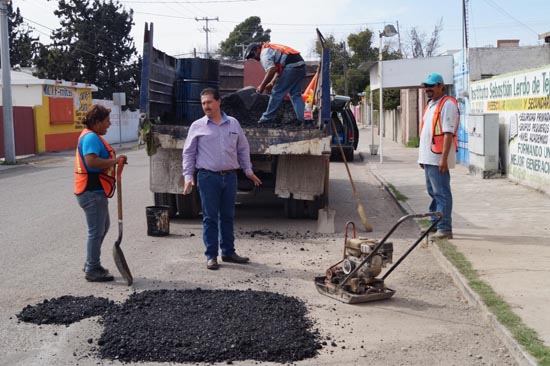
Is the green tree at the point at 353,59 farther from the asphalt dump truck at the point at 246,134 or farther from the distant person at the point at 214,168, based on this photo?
the distant person at the point at 214,168

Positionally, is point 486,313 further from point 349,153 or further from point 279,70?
point 349,153

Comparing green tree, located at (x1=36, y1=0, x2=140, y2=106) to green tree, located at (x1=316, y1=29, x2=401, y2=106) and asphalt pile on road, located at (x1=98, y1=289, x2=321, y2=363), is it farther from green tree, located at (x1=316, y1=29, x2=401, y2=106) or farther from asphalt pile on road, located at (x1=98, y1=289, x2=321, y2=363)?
asphalt pile on road, located at (x1=98, y1=289, x2=321, y2=363)

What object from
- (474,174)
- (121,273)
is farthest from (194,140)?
(474,174)

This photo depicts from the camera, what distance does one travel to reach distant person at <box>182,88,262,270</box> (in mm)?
7273

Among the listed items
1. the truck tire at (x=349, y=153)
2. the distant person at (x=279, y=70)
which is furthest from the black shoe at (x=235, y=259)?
the truck tire at (x=349, y=153)

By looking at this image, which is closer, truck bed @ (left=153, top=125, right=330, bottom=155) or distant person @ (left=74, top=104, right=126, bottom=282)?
distant person @ (left=74, top=104, right=126, bottom=282)

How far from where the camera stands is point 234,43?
242 ft

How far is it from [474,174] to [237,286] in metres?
10.7

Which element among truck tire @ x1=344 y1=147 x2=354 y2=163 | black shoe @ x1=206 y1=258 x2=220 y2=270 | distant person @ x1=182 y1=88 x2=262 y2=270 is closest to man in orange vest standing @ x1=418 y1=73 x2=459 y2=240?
distant person @ x1=182 y1=88 x2=262 y2=270

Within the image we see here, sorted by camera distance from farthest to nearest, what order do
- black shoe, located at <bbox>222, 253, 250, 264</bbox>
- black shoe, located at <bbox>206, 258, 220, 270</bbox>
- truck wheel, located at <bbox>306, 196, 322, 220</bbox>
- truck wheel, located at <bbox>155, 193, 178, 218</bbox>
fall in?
truck wheel, located at <bbox>306, 196, 322, 220</bbox> < truck wheel, located at <bbox>155, 193, 178, 218</bbox> < black shoe, located at <bbox>222, 253, 250, 264</bbox> < black shoe, located at <bbox>206, 258, 220, 270</bbox>

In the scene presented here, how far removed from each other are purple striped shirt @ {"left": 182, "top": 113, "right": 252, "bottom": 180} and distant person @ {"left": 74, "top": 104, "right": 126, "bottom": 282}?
0.88 m

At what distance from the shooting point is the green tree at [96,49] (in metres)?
49.5

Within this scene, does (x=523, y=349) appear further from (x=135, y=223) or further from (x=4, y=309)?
(x=135, y=223)

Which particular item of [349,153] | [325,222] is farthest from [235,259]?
[349,153]
